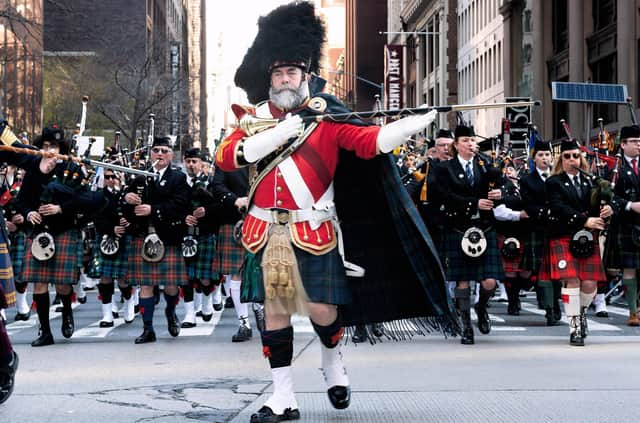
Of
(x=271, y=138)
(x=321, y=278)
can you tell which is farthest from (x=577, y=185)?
(x=271, y=138)

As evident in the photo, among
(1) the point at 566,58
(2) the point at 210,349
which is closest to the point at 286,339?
(2) the point at 210,349

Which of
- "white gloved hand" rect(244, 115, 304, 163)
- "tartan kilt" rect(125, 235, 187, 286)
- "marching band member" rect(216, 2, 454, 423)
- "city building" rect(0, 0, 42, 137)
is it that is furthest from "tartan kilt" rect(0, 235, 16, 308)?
"city building" rect(0, 0, 42, 137)

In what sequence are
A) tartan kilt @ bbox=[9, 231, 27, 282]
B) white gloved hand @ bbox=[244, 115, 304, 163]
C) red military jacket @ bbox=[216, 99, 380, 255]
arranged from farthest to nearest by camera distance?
tartan kilt @ bbox=[9, 231, 27, 282]
red military jacket @ bbox=[216, 99, 380, 255]
white gloved hand @ bbox=[244, 115, 304, 163]

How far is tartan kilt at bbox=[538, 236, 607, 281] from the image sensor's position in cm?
1055

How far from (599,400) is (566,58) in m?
31.9

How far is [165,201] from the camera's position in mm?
11664

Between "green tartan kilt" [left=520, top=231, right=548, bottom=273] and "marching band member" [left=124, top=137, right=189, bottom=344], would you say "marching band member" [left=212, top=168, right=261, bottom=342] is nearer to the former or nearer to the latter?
"marching band member" [left=124, top=137, right=189, bottom=344]

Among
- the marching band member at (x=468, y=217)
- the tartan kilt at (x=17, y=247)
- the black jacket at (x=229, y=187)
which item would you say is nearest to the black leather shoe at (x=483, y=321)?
the marching band member at (x=468, y=217)

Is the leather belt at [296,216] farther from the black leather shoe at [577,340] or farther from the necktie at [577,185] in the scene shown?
the necktie at [577,185]

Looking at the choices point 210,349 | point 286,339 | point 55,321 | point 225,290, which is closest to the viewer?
point 286,339

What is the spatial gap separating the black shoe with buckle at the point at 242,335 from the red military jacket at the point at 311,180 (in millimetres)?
4637

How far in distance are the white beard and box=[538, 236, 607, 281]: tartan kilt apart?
14.5 feet

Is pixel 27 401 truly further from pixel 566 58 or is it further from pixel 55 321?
pixel 566 58

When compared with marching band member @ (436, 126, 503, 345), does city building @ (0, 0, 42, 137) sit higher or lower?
higher
